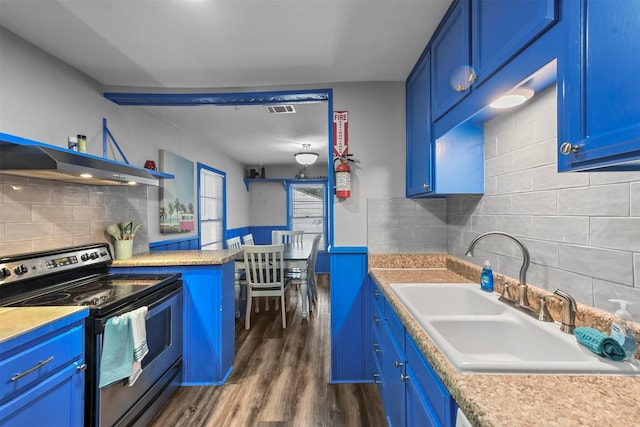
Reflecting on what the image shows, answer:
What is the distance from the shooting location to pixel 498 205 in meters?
1.60

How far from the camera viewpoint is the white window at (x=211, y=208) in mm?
4082

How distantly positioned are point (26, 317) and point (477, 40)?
2.17 metres

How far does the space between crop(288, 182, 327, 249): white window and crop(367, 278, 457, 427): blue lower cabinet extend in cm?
412

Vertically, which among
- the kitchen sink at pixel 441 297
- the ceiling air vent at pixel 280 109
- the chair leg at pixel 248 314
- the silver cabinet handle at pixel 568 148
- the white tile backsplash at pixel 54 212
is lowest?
the chair leg at pixel 248 314

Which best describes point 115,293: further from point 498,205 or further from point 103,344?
point 498,205

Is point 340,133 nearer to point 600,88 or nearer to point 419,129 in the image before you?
point 419,129

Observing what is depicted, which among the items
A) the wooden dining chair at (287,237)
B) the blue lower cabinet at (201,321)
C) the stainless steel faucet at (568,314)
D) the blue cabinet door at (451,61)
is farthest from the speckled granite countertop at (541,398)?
the wooden dining chair at (287,237)

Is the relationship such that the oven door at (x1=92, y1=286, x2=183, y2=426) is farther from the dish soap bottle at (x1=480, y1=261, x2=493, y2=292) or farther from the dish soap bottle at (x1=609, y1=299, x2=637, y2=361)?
the dish soap bottle at (x1=609, y1=299, x2=637, y2=361)

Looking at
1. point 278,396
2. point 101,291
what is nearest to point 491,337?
point 278,396

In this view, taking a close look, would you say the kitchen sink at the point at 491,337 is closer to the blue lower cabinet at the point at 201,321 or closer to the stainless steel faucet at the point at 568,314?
the stainless steel faucet at the point at 568,314

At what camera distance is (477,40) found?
1.16 metres

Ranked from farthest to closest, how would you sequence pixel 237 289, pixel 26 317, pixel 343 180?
pixel 237 289, pixel 343 180, pixel 26 317

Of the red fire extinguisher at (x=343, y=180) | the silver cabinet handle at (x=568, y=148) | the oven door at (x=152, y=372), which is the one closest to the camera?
the silver cabinet handle at (x=568, y=148)

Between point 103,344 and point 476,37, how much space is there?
2.19m
